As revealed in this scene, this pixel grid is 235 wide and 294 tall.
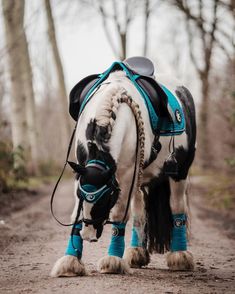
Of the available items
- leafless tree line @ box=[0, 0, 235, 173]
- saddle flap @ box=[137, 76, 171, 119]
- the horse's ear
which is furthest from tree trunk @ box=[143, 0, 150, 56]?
the horse's ear

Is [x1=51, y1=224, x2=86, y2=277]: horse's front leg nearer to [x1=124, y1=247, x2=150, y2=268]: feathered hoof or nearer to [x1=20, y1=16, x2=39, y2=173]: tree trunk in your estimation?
[x1=124, y1=247, x2=150, y2=268]: feathered hoof

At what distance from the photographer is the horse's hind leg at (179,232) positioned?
5.32 meters

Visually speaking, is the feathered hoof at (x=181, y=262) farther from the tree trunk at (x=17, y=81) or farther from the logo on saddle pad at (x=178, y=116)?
the tree trunk at (x=17, y=81)

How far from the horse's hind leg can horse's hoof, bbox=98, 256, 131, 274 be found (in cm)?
70

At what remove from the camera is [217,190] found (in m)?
12.6

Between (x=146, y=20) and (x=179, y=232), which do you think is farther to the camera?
(x=146, y=20)

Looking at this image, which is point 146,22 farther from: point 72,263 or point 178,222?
point 72,263

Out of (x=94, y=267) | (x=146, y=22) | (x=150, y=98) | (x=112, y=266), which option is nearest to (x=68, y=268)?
(x=112, y=266)

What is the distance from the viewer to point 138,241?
217 inches

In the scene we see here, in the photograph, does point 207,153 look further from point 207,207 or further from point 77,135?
point 77,135

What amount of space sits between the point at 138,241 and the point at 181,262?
45 cm

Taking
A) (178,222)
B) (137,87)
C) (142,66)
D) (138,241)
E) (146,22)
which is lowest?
(138,241)

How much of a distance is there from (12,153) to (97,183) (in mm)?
8023

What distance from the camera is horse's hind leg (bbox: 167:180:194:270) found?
5.32 m
